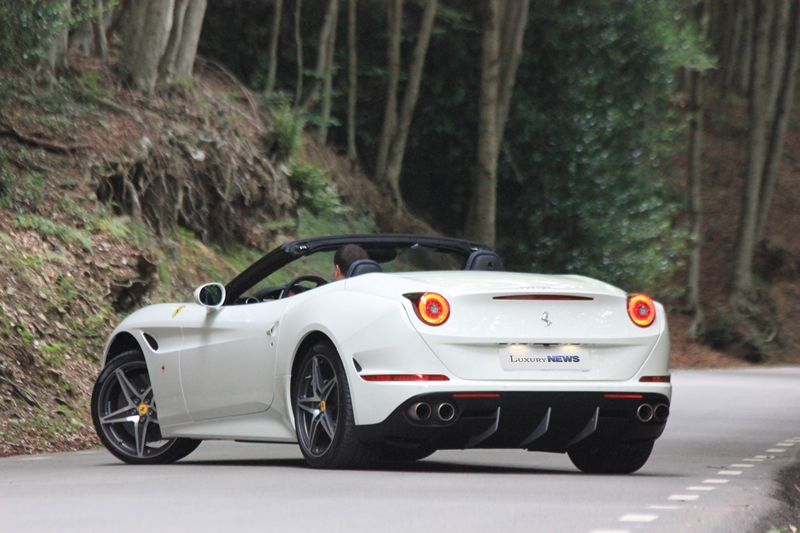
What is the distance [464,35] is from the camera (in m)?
36.7

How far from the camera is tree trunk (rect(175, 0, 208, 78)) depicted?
2358 centimetres

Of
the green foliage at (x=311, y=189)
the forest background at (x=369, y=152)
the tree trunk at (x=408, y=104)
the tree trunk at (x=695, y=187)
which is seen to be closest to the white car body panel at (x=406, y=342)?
the forest background at (x=369, y=152)

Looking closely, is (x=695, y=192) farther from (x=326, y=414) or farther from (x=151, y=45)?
(x=326, y=414)

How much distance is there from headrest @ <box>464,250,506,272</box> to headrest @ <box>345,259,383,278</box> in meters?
0.75

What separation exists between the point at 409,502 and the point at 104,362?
13.2ft

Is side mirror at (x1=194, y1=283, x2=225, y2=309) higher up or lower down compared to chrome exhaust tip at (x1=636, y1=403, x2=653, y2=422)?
higher up

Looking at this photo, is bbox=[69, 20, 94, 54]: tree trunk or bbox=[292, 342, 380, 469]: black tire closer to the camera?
bbox=[292, 342, 380, 469]: black tire

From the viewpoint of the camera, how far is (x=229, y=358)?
32.1ft

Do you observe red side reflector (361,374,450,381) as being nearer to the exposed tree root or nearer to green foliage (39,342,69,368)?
green foliage (39,342,69,368)

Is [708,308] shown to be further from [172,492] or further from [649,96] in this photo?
[172,492]

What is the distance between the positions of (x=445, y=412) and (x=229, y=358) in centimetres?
187

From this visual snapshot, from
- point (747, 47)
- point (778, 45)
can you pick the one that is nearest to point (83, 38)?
point (778, 45)

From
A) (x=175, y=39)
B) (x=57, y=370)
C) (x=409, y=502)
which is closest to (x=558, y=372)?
(x=409, y=502)

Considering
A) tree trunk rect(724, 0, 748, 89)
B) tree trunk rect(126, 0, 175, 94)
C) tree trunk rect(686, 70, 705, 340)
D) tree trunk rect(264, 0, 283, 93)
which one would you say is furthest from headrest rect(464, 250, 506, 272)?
tree trunk rect(724, 0, 748, 89)
